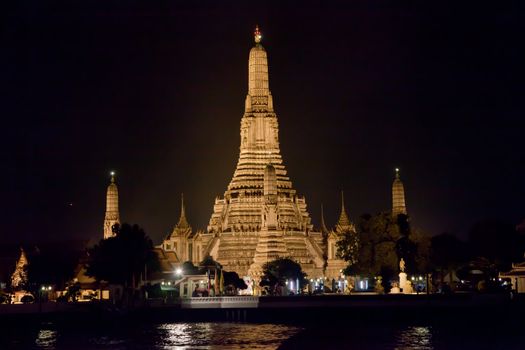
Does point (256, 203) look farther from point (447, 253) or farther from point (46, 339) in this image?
point (46, 339)

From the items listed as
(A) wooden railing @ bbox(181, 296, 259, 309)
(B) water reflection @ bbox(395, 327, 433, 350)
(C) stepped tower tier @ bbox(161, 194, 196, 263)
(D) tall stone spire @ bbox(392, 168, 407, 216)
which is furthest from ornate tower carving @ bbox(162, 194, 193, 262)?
(B) water reflection @ bbox(395, 327, 433, 350)

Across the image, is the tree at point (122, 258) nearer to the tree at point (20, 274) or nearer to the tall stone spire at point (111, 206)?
the tree at point (20, 274)

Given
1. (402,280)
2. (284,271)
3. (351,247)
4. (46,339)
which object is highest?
(351,247)

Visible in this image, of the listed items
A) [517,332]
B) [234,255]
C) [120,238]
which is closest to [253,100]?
[234,255]

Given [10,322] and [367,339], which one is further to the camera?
[10,322]

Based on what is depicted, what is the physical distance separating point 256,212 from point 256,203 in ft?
2.98

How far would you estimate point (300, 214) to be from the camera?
459 ft

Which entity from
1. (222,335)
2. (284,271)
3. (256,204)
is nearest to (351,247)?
(284,271)

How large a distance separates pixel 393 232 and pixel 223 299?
43.8 feet

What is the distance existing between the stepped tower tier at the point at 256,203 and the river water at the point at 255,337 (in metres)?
38.6

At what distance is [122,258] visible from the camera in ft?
352

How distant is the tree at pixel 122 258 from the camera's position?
10706 centimetres

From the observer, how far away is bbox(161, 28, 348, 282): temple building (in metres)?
136

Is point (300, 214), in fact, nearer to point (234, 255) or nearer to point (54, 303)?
point (234, 255)
